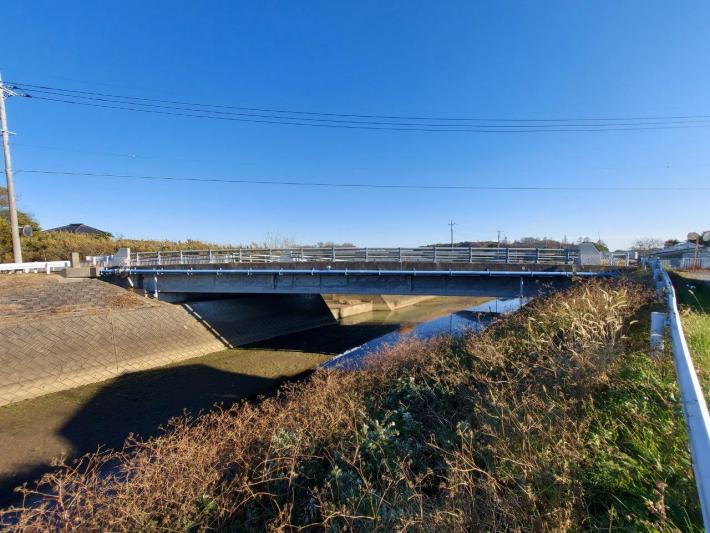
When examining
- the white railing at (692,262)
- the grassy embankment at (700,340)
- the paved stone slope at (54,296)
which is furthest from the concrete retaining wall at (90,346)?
the white railing at (692,262)

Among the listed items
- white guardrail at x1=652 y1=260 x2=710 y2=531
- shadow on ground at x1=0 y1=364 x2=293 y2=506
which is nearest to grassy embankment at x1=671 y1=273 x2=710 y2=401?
white guardrail at x1=652 y1=260 x2=710 y2=531

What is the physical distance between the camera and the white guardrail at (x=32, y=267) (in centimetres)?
2379

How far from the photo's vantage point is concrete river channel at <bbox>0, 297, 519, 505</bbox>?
10578 millimetres

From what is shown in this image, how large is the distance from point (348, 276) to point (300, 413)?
43.6ft

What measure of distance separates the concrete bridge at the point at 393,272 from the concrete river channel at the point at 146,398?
1.94m

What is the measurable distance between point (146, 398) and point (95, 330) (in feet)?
19.3

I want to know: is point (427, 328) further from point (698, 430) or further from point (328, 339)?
point (698, 430)

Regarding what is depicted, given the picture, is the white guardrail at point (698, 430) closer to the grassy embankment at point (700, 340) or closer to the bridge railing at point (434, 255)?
the grassy embankment at point (700, 340)

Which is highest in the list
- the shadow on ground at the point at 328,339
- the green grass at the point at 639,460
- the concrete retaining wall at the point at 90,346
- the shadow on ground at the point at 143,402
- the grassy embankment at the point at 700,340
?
the grassy embankment at the point at 700,340

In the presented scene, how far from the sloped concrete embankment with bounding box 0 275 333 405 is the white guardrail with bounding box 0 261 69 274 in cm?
274

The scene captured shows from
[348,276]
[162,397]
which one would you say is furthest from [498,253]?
[162,397]

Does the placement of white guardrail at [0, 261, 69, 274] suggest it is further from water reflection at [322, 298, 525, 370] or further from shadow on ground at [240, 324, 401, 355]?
water reflection at [322, 298, 525, 370]

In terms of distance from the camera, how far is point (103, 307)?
1975 cm

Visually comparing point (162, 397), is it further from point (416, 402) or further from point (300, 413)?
point (416, 402)
